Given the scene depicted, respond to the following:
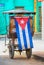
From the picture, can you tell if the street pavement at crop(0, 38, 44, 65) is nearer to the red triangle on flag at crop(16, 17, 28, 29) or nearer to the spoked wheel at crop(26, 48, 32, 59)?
the spoked wheel at crop(26, 48, 32, 59)

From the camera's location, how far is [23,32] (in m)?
13.3

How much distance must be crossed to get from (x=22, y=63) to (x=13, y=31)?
1.53 meters

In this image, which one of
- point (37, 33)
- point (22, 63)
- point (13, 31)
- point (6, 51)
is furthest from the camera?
point (37, 33)

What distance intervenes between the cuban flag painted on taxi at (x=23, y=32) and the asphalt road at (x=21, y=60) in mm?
520

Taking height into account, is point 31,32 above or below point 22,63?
above

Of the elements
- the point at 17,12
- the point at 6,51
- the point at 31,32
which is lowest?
the point at 6,51

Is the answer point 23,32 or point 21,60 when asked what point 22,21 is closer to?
point 23,32

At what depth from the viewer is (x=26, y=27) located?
13289mm

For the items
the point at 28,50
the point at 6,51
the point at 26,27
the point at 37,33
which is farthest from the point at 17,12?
the point at 37,33

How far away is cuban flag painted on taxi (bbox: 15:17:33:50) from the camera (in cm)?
1322

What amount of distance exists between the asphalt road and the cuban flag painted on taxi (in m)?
0.52

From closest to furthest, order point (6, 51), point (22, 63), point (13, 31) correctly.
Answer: point (22, 63)
point (13, 31)
point (6, 51)

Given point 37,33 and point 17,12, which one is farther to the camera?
point 37,33

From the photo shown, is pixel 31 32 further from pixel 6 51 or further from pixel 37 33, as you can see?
pixel 37 33
